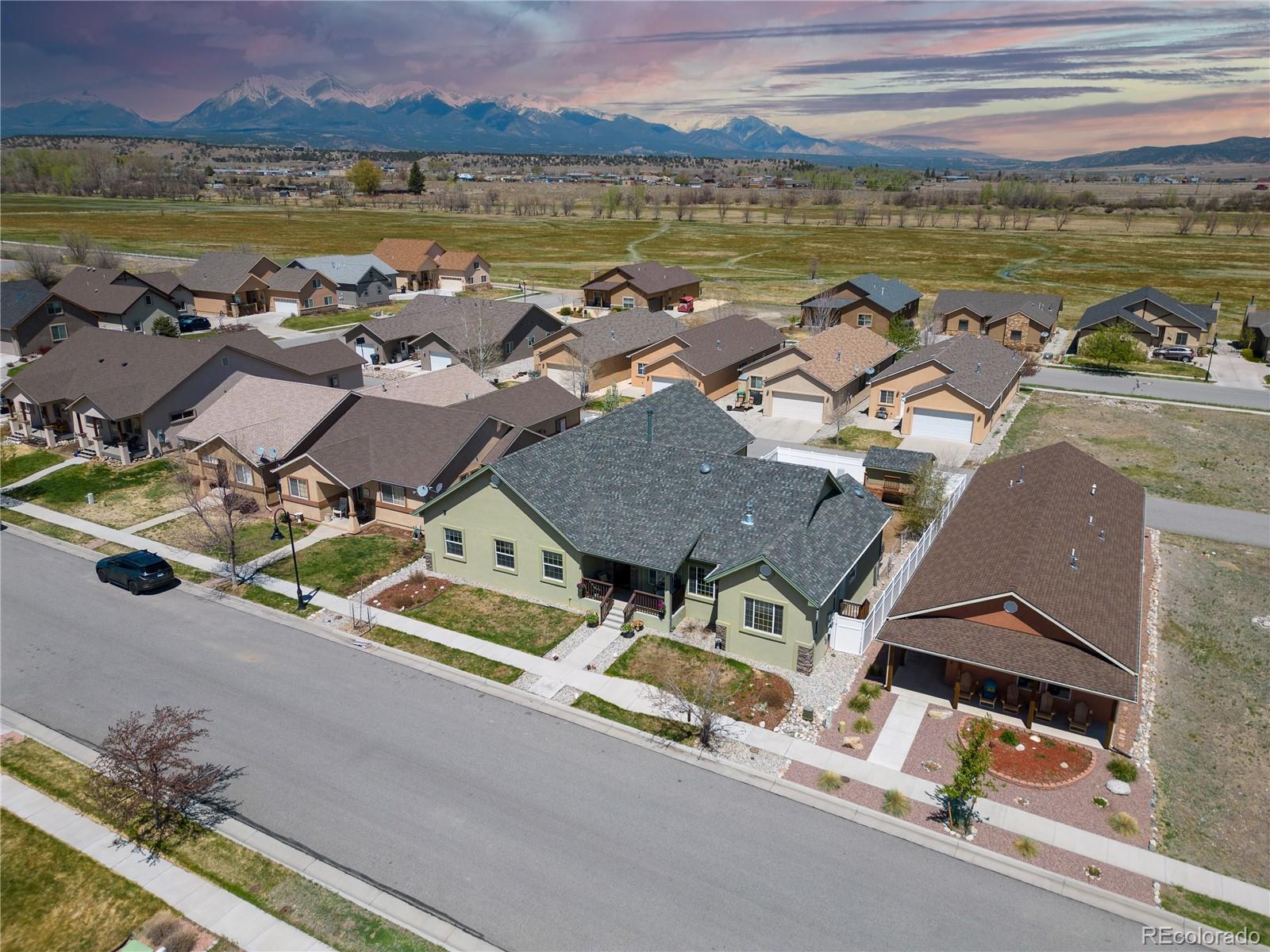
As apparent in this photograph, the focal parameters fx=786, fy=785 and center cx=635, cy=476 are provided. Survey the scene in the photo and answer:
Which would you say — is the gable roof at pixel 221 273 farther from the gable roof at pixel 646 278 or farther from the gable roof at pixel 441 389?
the gable roof at pixel 441 389

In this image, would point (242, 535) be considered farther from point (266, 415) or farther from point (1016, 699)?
point (1016, 699)

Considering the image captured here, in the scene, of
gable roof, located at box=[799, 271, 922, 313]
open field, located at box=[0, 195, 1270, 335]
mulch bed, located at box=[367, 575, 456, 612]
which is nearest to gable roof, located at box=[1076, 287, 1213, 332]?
open field, located at box=[0, 195, 1270, 335]

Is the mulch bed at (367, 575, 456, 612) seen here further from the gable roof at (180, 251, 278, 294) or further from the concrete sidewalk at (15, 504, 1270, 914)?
the gable roof at (180, 251, 278, 294)

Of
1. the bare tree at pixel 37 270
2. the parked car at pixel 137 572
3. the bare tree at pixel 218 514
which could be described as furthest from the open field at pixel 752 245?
the parked car at pixel 137 572

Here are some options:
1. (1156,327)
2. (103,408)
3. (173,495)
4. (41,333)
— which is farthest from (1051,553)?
(41,333)

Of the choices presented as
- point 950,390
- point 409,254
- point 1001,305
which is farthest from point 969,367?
point 409,254

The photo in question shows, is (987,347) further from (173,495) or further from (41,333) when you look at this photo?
(41,333)
